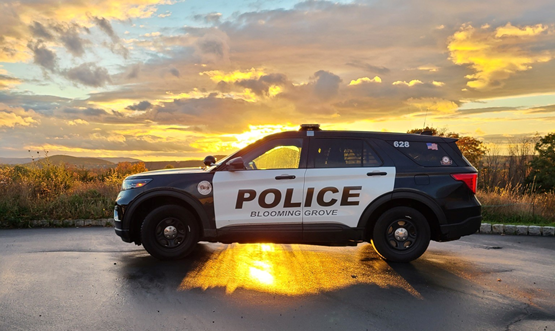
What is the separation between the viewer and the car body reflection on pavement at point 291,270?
5418mm

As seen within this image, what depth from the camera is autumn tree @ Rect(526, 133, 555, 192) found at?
39188mm

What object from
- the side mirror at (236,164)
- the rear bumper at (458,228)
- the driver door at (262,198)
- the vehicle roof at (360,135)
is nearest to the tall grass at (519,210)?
the rear bumper at (458,228)

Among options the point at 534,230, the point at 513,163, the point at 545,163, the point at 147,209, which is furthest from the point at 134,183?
the point at 545,163

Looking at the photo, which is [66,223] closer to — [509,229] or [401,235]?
[401,235]

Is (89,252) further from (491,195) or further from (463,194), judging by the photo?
(491,195)

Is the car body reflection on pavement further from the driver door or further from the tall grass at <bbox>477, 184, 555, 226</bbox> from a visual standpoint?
the tall grass at <bbox>477, 184, 555, 226</bbox>

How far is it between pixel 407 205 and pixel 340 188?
3.62 feet

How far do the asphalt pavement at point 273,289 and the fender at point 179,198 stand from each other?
55cm

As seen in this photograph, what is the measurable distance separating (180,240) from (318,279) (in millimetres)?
2202

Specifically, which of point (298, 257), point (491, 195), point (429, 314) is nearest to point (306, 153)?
point (298, 257)

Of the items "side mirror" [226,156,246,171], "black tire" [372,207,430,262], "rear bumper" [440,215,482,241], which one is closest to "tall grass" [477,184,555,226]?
"rear bumper" [440,215,482,241]

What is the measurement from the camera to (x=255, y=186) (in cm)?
634

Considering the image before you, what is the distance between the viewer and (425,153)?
21.6 ft

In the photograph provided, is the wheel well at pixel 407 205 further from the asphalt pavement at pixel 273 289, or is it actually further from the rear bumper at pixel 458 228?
the asphalt pavement at pixel 273 289
